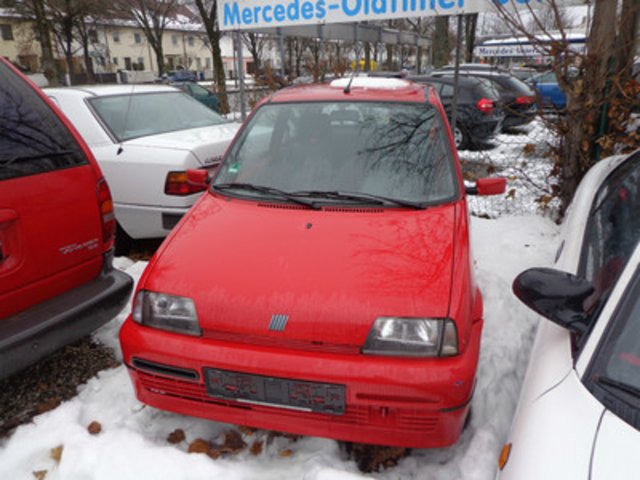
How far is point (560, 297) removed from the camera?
1.70m

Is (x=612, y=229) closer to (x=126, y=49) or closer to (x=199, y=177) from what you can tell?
(x=199, y=177)

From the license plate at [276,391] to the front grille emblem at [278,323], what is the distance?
0.21 meters

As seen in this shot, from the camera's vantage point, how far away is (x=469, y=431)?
242 cm

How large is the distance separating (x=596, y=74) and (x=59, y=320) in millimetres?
4930

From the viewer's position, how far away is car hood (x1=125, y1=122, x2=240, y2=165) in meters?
4.34

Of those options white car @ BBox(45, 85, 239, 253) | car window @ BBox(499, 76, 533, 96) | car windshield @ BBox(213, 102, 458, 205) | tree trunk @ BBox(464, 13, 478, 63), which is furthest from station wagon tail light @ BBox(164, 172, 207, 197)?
tree trunk @ BBox(464, 13, 478, 63)

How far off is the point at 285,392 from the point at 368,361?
0.38 metres

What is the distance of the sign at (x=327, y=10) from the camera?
560 centimetres

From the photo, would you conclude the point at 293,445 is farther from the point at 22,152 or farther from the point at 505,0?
the point at 505,0

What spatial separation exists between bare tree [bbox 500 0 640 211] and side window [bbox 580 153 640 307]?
2147 millimetres

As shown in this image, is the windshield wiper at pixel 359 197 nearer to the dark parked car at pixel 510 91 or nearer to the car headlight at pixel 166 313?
the car headlight at pixel 166 313

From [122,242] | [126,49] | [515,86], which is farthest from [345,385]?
[126,49]

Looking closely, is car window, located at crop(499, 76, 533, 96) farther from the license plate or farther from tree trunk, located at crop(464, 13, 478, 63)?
tree trunk, located at crop(464, 13, 478, 63)

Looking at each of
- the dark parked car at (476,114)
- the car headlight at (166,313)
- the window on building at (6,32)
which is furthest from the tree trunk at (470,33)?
the window on building at (6,32)
